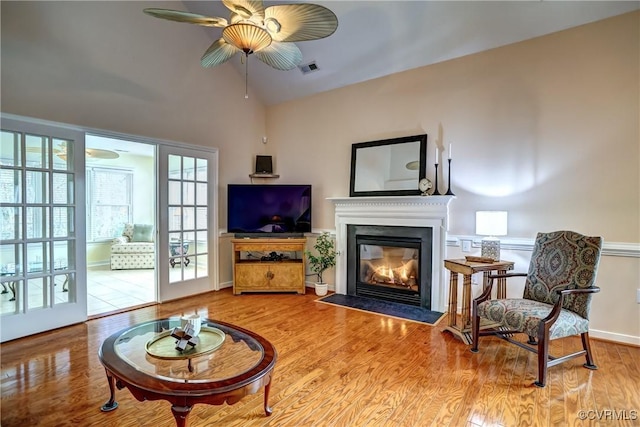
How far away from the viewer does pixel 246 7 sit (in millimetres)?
2256

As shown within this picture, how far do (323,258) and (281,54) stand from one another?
275 centimetres

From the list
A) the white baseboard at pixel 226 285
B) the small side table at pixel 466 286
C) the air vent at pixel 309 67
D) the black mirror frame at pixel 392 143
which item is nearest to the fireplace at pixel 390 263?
the black mirror frame at pixel 392 143

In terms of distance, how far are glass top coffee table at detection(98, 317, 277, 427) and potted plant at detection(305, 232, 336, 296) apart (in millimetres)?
2470

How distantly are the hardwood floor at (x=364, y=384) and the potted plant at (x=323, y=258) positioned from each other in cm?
122

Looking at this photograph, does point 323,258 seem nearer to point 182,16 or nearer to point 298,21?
point 298,21

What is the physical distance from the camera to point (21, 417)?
1.90 meters

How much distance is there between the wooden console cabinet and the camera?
15.2 feet

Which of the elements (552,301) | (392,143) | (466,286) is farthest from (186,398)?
(392,143)

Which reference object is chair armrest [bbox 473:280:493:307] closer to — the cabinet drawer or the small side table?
the small side table

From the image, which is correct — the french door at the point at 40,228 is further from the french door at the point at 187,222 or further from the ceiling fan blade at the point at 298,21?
the ceiling fan blade at the point at 298,21

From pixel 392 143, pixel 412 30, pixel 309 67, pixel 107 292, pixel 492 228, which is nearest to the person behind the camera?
pixel 492 228

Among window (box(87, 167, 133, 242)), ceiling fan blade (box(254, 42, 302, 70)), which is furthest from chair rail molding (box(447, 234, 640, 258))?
window (box(87, 167, 133, 242))

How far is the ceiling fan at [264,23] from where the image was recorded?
7.29 feet

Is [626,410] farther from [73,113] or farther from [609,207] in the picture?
[73,113]
